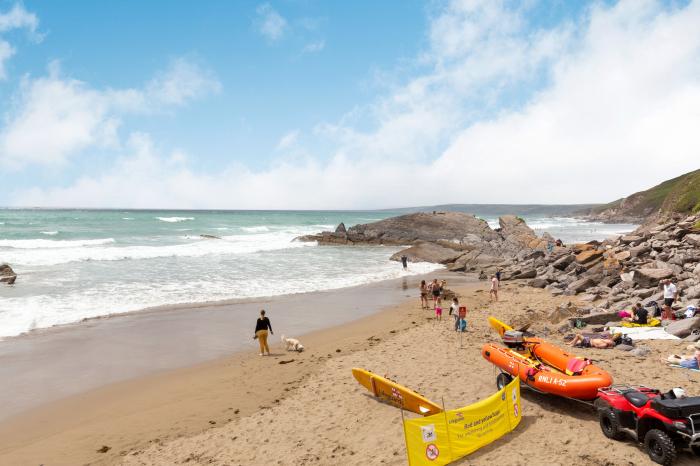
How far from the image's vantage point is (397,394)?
898 cm

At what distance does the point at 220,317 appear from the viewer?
18359 millimetres

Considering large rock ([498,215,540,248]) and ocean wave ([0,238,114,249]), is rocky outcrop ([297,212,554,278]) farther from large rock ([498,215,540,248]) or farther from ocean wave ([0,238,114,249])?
ocean wave ([0,238,114,249])

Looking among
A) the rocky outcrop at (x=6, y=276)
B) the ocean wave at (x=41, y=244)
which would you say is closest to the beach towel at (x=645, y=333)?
the rocky outcrop at (x=6, y=276)

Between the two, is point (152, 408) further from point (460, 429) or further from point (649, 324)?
point (649, 324)

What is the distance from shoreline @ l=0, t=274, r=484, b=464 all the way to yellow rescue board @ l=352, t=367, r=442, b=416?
6.69ft

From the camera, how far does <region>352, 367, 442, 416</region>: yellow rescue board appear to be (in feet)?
27.5

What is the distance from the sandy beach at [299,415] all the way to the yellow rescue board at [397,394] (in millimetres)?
225

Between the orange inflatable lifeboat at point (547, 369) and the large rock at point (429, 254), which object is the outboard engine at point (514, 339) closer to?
the orange inflatable lifeboat at point (547, 369)

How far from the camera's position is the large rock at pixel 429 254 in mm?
38312

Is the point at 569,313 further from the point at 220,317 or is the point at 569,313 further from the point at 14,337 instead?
the point at 14,337

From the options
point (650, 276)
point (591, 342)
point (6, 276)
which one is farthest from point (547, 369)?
point (6, 276)

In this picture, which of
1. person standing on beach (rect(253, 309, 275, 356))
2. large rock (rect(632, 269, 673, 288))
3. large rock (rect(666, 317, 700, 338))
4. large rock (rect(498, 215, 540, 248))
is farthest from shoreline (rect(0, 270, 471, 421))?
large rock (rect(498, 215, 540, 248))

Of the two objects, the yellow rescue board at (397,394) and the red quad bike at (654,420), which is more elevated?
the red quad bike at (654,420)

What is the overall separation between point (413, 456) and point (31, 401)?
31.3ft
